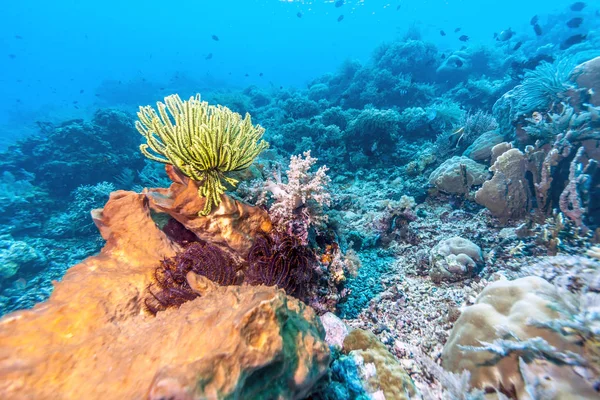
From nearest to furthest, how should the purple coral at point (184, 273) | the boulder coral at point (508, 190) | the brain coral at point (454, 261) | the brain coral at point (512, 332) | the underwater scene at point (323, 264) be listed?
Answer: 1. the underwater scene at point (323, 264)
2. the brain coral at point (512, 332)
3. the purple coral at point (184, 273)
4. the brain coral at point (454, 261)
5. the boulder coral at point (508, 190)

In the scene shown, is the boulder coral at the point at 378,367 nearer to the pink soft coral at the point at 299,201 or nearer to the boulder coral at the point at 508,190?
the pink soft coral at the point at 299,201

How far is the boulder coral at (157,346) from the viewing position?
156 centimetres

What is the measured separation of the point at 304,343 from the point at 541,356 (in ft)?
7.46

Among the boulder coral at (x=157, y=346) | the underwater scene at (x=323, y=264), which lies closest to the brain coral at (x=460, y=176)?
the underwater scene at (x=323, y=264)

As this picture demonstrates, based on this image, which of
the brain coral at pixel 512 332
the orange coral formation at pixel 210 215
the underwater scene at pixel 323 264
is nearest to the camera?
the underwater scene at pixel 323 264

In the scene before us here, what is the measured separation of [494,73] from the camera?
20.7 metres

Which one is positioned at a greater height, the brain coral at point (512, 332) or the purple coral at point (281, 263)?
the purple coral at point (281, 263)

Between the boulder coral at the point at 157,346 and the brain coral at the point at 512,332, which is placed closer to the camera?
the boulder coral at the point at 157,346

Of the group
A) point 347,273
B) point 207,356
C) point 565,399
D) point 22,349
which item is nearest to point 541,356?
point 565,399

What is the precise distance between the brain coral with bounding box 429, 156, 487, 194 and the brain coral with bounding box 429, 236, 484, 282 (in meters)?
2.47

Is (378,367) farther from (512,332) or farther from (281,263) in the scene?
(281,263)

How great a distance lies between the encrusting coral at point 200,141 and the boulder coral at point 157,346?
1.13 m

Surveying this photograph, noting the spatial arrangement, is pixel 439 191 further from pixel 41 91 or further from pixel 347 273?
pixel 41 91

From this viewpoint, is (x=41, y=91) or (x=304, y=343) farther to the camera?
(x=41, y=91)
